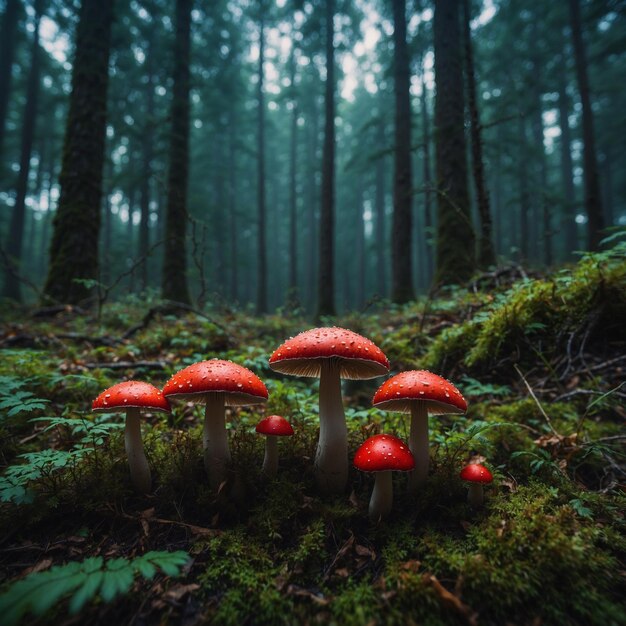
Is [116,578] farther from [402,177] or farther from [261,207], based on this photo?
[261,207]

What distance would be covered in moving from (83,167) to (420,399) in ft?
31.8

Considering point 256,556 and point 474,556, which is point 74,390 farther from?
point 474,556

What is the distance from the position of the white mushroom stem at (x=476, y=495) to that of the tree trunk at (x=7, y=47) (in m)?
24.9

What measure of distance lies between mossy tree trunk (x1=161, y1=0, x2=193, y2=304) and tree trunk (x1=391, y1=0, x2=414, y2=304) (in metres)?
7.24

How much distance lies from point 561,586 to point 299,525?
4.87 feet

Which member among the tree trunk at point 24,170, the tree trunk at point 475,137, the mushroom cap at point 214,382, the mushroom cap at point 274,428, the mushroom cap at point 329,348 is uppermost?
the tree trunk at point 24,170

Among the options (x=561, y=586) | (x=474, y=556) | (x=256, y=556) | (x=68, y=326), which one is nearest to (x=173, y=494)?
(x=256, y=556)

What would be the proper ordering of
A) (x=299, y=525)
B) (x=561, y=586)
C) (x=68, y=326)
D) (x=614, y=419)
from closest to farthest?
(x=561, y=586) → (x=299, y=525) → (x=614, y=419) → (x=68, y=326)

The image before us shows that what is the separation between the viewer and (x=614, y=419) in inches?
Answer: 134

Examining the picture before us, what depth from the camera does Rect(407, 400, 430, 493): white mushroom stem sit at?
8.02ft

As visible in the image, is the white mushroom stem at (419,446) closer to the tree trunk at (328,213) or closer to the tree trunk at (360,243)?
the tree trunk at (328,213)

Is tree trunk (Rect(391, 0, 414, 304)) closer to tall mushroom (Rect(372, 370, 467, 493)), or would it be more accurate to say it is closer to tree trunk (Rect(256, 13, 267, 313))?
tall mushroom (Rect(372, 370, 467, 493))

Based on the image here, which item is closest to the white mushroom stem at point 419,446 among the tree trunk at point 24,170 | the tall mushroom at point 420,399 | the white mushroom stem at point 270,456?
the tall mushroom at point 420,399

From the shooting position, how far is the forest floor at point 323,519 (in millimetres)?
1678
